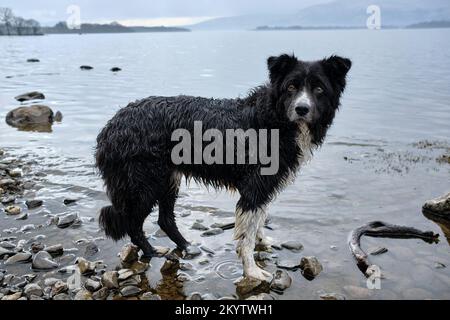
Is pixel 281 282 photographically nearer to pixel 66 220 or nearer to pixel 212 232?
pixel 212 232

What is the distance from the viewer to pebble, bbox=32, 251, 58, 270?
6016 mm

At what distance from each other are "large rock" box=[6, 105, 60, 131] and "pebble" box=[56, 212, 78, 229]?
31.4 ft

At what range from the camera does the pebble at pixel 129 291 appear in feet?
18.0

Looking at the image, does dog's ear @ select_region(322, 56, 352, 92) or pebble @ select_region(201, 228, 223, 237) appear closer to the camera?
dog's ear @ select_region(322, 56, 352, 92)

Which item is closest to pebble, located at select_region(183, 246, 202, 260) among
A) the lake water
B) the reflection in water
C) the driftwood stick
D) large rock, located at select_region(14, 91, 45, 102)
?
the lake water

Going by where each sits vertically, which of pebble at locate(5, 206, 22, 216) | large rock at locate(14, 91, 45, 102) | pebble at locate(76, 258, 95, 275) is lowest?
pebble at locate(76, 258, 95, 275)

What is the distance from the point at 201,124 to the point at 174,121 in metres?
0.37

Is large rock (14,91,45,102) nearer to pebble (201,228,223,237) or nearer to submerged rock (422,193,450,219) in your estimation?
pebble (201,228,223,237)

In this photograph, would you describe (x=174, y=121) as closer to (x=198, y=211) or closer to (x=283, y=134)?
(x=283, y=134)

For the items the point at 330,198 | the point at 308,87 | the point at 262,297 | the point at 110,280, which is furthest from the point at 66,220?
the point at 330,198

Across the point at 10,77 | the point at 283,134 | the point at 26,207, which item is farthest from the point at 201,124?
the point at 10,77

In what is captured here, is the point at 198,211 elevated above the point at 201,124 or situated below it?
below

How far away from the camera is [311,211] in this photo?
8.44m
